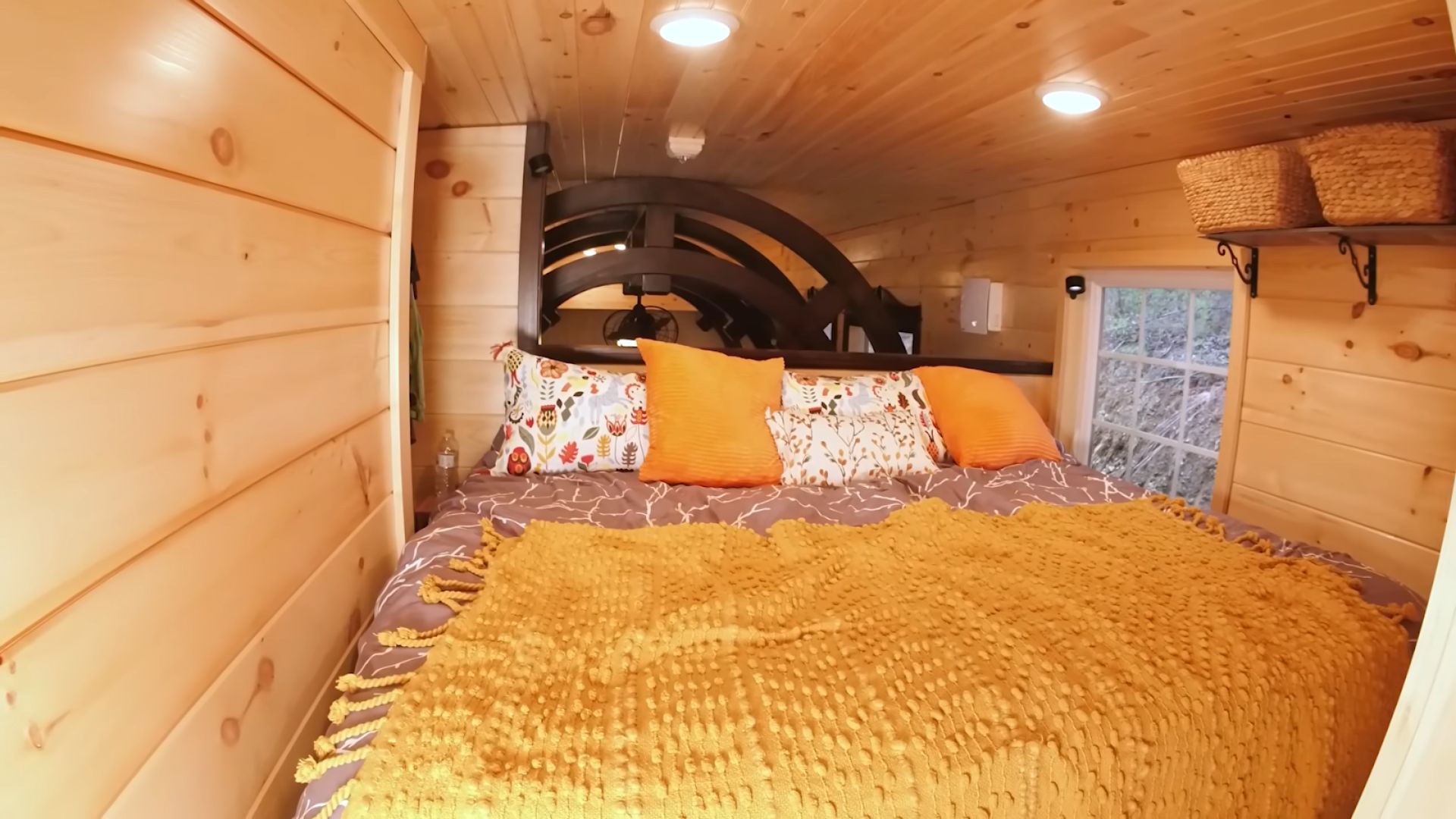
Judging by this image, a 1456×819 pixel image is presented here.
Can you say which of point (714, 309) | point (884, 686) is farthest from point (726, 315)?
point (884, 686)

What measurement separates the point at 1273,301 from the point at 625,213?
213cm

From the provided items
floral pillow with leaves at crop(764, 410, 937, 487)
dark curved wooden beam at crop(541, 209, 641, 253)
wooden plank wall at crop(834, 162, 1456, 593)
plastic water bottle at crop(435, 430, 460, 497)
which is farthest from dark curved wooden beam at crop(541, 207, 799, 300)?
wooden plank wall at crop(834, 162, 1456, 593)

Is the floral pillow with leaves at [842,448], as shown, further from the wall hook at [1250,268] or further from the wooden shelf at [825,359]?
the wall hook at [1250,268]

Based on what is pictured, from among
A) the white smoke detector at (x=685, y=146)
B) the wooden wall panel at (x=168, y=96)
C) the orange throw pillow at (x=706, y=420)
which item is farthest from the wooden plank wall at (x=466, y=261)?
the wooden wall panel at (x=168, y=96)

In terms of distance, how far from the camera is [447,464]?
101 inches

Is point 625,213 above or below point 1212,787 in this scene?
above

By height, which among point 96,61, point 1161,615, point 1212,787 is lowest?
point 1212,787

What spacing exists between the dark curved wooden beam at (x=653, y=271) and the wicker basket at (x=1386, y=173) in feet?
5.54

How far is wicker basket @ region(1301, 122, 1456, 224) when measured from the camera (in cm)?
139

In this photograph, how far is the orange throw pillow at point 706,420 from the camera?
81.6 inches

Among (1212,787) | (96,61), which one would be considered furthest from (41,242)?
(1212,787)

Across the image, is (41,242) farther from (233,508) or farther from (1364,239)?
(1364,239)

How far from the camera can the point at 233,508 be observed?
2.99ft

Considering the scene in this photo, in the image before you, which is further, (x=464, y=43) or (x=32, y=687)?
(x=464, y=43)
